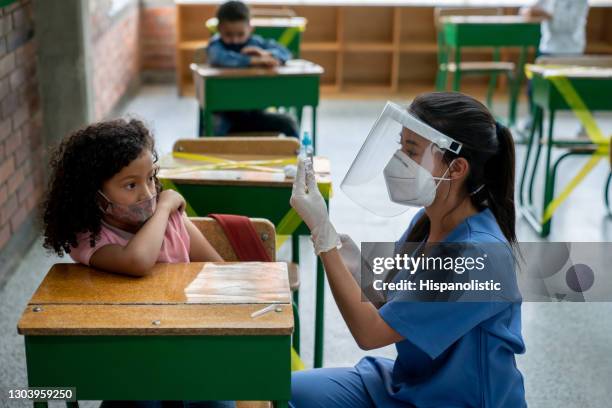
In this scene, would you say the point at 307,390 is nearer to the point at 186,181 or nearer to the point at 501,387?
the point at 501,387

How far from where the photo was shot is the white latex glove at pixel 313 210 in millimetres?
1785

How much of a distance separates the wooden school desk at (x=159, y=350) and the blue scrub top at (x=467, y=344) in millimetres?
272

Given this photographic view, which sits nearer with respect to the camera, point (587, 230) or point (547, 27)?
point (587, 230)

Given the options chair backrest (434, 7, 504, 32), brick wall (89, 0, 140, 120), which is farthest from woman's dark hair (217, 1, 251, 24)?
chair backrest (434, 7, 504, 32)

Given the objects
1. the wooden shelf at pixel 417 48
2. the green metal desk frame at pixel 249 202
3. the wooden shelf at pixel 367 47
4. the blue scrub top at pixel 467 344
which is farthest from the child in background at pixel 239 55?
the wooden shelf at pixel 417 48

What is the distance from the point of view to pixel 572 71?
13.3 feet

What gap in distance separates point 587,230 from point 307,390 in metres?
2.74

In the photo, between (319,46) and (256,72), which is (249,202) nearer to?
(256,72)

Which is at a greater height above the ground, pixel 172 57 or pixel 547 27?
pixel 547 27

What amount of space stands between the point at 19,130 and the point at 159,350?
2.54 meters

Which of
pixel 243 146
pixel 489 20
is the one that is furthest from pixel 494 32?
pixel 243 146

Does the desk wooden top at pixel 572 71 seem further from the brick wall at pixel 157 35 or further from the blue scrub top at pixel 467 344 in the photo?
the brick wall at pixel 157 35

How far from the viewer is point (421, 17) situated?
764 cm

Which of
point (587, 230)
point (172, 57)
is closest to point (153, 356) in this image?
point (587, 230)
